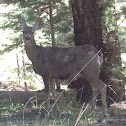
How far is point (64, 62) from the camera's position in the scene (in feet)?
32.0

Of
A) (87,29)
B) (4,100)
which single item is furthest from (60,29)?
(4,100)

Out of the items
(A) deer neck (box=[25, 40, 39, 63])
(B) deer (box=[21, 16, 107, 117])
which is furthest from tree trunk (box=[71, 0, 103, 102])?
(A) deer neck (box=[25, 40, 39, 63])

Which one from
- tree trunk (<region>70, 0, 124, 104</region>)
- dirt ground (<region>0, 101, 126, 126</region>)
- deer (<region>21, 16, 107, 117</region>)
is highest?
tree trunk (<region>70, 0, 124, 104</region>)

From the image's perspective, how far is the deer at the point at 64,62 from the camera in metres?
9.56

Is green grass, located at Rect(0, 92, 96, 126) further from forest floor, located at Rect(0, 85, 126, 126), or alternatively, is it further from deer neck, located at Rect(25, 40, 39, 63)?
deer neck, located at Rect(25, 40, 39, 63)

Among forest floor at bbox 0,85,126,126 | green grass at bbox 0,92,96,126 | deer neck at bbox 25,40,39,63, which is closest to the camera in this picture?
forest floor at bbox 0,85,126,126

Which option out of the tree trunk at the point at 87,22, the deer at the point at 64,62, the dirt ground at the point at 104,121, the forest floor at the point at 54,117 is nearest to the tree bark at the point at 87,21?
the tree trunk at the point at 87,22

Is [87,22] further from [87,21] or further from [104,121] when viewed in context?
[104,121]

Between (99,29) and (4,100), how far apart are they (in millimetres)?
3235

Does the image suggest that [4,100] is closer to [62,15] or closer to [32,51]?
[32,51]

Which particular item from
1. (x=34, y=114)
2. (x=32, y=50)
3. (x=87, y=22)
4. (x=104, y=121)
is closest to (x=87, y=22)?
(x=87, y=22)

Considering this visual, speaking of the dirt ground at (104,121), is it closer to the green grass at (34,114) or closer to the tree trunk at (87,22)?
the green grass at (34,114)

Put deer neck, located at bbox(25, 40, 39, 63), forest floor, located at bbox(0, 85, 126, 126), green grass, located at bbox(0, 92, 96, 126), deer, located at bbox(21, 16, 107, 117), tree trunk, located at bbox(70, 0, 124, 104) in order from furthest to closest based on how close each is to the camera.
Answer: tree trunk, located at bbox(70, 0, 124, 104), deer neck, located at bbox(25, 40, 39, 63), deer, located at bbox(21, 16, 107, 117), green grass, located at bbox(0, 92, 96, 126), forest floor, located at bbox(0, 85, 126, 126)

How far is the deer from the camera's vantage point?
A: 956cm
